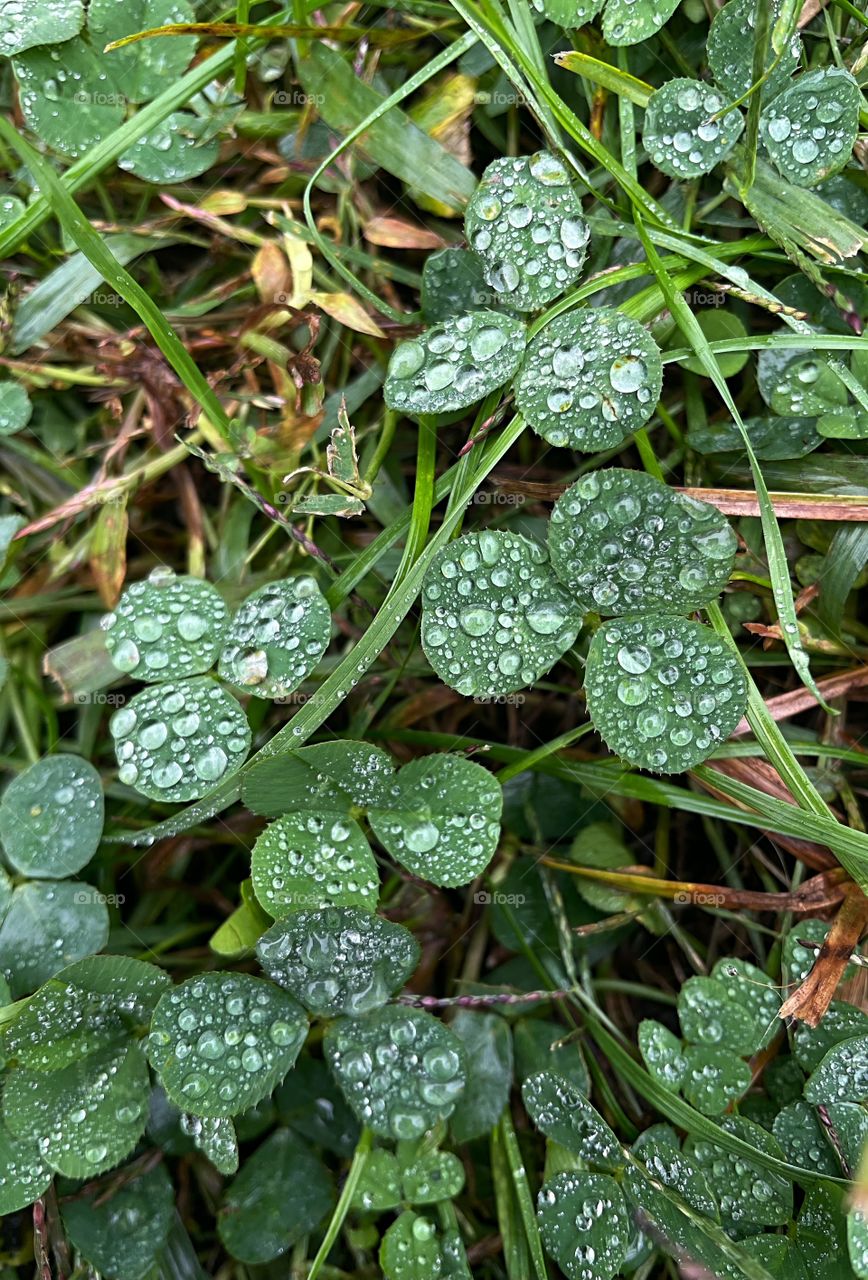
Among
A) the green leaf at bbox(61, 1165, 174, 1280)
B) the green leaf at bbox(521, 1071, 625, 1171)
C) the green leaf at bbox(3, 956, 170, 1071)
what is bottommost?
the green leaf at bbox(521, 1071, 625, 1171)

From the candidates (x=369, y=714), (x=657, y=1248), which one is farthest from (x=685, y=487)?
(x=657, y=1248)

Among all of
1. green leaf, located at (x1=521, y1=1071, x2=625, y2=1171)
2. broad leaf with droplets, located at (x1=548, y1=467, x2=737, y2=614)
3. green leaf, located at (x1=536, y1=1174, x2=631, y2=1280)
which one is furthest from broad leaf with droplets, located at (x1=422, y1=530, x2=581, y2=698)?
green leaf, located at (x1=536, y1=1174, x2=631, y2=1280)

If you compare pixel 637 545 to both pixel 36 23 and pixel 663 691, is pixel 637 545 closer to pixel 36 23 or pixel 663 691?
pixel 663 691

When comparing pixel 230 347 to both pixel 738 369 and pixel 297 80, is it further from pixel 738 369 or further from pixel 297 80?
pixel 738 369

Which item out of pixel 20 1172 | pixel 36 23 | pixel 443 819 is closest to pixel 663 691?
pixel 443 819

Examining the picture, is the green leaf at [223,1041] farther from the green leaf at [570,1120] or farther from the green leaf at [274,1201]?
the green leaf at [570,1120]

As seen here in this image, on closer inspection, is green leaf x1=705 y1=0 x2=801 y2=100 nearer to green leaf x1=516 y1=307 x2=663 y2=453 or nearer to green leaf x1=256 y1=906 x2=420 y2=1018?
green leaf x1=516 y1=307 x2=663 y2=453
